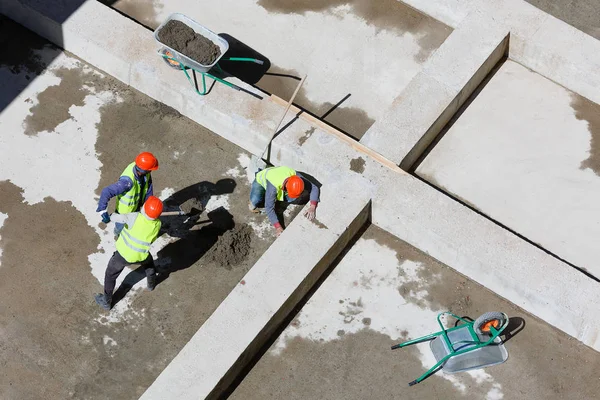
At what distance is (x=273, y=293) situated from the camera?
10.2 metres

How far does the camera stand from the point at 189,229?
11148 millimetres

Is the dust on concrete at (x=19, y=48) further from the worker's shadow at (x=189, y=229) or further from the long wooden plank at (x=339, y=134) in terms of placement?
the long wooden plank at (x=339, y=134)

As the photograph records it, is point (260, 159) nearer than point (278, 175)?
No

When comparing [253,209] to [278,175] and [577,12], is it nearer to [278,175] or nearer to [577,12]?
[278,175]

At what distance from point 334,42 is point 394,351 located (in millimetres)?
4702

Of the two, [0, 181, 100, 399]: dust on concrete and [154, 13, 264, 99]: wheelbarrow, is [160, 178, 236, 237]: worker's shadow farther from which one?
[154, 13, 264, 99]: wheelbarrow

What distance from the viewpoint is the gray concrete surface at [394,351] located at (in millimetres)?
10172

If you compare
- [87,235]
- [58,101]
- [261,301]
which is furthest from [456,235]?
[58,101]

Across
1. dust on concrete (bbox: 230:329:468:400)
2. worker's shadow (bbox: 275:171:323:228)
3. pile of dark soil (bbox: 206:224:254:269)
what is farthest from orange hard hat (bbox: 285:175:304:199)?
dust on concrete (bbox: 230:329:468:400)

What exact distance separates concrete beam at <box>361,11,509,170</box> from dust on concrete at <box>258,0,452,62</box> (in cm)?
75

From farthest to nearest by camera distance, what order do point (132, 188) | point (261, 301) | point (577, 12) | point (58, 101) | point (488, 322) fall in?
point (577, 12), point (58, 101), point (132, 188), point (261, 301), point (488, 322)

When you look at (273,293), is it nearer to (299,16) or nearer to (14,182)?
(14,182)

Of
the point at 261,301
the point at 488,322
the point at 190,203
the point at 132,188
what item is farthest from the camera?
the point at 190,203

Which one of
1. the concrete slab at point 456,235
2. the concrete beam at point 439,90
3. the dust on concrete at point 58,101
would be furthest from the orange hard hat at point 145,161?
the concrete beam at point 439,90
